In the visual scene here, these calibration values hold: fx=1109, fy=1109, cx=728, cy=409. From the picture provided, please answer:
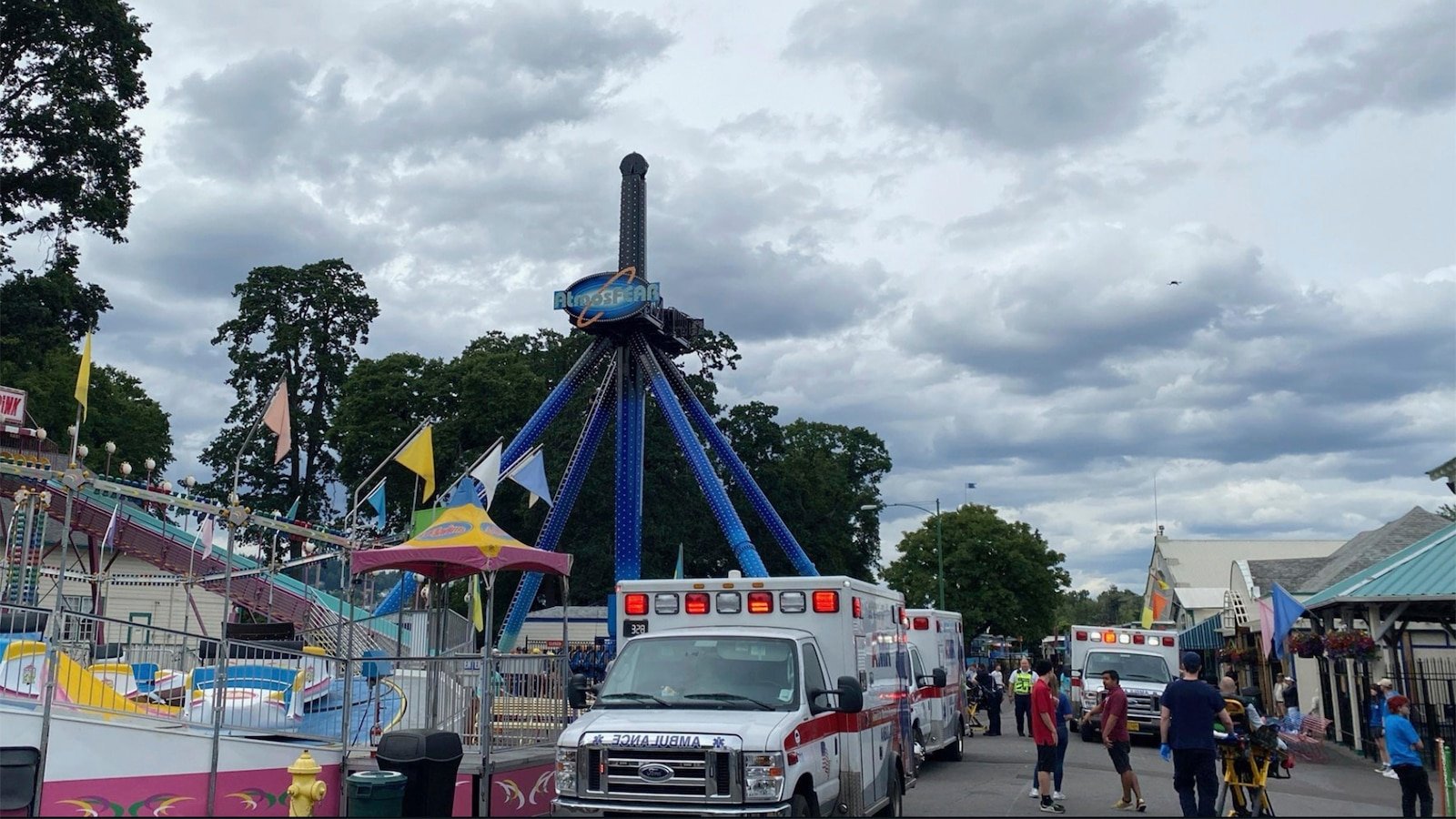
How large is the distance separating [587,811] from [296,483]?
47.1 m

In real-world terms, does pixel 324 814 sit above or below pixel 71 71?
below

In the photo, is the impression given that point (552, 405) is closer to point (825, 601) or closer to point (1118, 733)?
point (1118, 733)

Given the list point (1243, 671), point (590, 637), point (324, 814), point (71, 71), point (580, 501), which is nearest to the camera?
point (324, 814)

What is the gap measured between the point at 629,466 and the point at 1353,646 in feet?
90.5

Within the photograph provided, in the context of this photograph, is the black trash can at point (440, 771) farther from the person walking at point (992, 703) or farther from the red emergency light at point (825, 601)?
the person walking at point (992, 703)

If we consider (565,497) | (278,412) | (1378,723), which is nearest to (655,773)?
(278,412)

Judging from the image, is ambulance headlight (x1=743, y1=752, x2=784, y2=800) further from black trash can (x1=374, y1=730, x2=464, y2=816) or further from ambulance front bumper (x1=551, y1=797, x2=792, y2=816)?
black trash can (x1=374, y1=730, x2=464, y2=816)

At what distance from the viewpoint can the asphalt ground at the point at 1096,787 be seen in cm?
1430

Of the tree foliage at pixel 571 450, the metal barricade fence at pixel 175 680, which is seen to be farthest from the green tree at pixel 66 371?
the metal barricade fence at pixel 175 680

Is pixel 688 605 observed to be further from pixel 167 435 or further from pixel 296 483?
pixel 167 435

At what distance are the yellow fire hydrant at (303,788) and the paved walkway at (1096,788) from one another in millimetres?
7032

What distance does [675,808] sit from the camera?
8469mm

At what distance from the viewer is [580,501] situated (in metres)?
49.9

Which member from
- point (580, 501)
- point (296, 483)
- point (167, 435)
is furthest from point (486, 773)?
point (167, 435)
